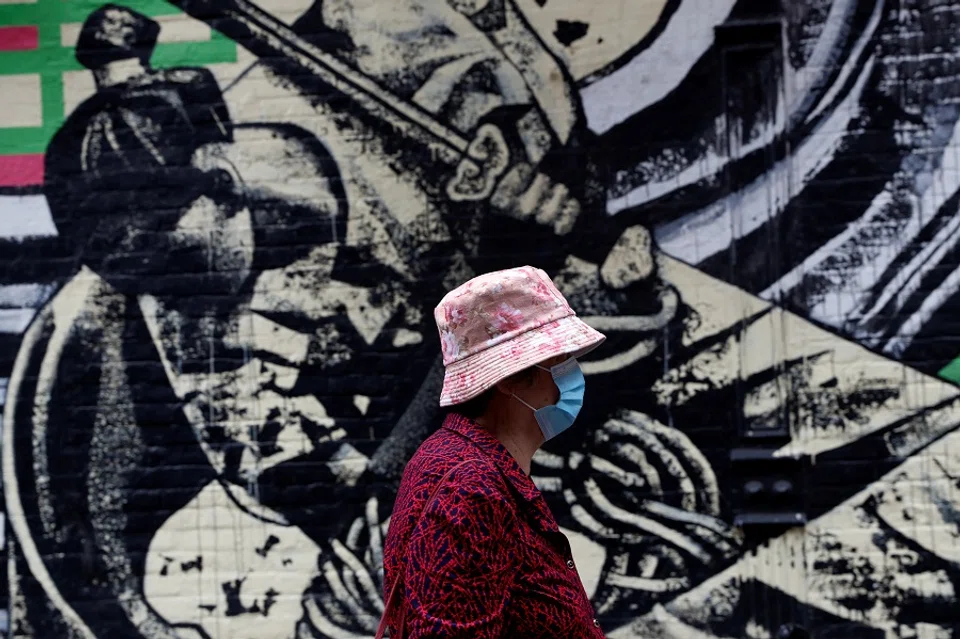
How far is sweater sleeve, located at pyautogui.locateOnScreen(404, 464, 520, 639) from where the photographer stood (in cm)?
192

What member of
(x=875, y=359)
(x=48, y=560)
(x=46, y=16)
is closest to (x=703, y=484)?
(x=875, y=359)

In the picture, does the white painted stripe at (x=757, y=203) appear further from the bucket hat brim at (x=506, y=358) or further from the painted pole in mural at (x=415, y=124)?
the bucket hat brim at (x=506, y=358)

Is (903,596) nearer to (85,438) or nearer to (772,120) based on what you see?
(772,120)

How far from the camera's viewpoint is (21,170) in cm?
498

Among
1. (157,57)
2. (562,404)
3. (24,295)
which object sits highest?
(157,57)

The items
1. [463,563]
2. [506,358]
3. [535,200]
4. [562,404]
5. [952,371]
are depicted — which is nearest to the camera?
[463,563]

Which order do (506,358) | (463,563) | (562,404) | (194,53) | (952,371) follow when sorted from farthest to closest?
(194,53)
(952,371)
(562,404)
(506,358)
(463,563)

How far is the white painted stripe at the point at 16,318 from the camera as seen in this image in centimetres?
496

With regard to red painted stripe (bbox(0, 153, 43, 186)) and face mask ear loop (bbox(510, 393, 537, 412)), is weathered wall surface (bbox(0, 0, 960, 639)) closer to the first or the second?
red painted stripe (bbox(0, 153, 43, 186))

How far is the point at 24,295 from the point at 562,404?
3493 millimetres

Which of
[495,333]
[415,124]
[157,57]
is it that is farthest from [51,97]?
[495,333]

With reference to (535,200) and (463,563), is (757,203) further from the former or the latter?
(463,563)

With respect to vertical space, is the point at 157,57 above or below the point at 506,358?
above

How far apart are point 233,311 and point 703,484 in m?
2.24
